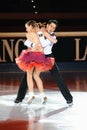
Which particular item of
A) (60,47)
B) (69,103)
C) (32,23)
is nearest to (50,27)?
(32,23)

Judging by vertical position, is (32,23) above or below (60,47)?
above

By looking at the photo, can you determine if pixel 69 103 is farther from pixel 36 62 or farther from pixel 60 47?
pixel 60 47

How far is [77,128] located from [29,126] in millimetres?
620

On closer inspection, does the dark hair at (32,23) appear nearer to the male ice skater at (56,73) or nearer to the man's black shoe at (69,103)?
the male ice skater at (56,73)

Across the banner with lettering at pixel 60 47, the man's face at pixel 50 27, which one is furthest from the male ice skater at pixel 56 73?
the banner with lettering at pixel 60 47

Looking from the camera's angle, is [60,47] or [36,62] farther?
[60,47]

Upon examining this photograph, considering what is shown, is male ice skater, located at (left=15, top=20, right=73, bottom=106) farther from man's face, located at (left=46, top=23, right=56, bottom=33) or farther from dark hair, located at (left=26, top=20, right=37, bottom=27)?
dark hair, located at (left=26, top=20, right=37, bottom=27)

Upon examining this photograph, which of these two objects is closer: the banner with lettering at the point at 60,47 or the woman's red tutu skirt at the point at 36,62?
the woman's red tutu skirt at the point at 36,62

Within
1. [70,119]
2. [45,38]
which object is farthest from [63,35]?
[70,119]

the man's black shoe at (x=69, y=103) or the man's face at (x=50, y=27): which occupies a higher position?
the man's face at (x=50, y=27)

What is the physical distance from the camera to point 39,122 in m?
5.95

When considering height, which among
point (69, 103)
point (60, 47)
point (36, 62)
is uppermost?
point (36, 62)

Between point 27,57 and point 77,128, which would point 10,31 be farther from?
point 77,128

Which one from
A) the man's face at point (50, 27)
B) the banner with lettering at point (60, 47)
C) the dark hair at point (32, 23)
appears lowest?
the banner with lettering at point (60, 47)
